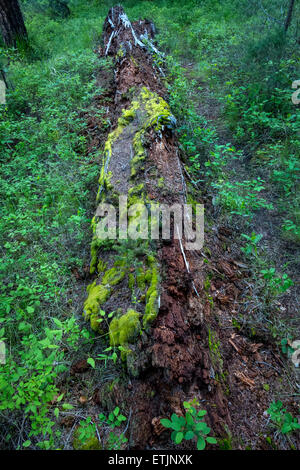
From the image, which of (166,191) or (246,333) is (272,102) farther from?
(246,333)

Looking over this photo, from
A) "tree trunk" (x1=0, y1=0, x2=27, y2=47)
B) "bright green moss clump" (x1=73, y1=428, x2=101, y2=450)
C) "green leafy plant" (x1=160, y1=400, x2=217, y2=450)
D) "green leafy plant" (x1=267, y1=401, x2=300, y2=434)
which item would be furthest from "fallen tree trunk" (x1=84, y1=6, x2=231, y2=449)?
"tree trunk" (x1=0, y1=0, x2=27, y2=47)

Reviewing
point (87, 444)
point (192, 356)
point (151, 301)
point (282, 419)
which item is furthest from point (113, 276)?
point (282, 419)

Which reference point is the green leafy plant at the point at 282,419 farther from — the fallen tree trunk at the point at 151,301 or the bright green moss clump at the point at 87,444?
the bright green moss clump at the point at 87,444

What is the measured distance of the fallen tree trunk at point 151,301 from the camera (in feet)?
6.25

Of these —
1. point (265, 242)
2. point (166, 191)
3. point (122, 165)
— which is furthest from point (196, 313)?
point (122, 165)

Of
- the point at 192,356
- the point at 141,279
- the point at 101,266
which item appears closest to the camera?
the point at 192,356

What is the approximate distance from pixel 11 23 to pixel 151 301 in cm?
953

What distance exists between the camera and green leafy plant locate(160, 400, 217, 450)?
1571mm

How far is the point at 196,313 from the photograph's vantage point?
2254 mm

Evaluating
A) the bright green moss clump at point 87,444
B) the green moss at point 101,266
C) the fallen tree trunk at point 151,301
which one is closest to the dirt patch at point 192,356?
the fallen tree trunk at point 151,301

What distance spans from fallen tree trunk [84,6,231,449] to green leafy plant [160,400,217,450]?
124 mm

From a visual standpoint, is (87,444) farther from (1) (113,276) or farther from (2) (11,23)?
(2) (11,23)

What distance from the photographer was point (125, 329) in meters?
2.19

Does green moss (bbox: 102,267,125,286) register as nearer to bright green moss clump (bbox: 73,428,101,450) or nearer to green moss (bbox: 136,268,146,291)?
green moss (bbox: 136,268,146,291)
